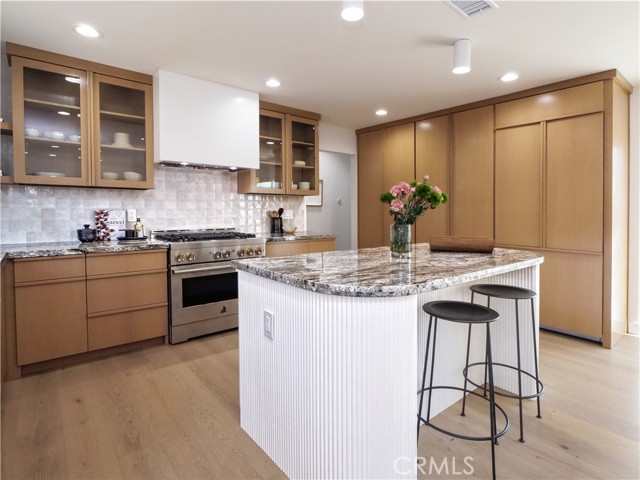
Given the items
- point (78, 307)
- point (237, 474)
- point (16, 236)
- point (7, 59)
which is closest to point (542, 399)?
point (237, 474)

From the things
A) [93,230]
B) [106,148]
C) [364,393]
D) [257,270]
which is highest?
[106,148]

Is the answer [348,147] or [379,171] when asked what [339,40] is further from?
[348,147]

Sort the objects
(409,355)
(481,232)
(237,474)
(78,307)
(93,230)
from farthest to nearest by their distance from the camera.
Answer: (481,232), (93,230), (78,307), (237,474), (409,355)

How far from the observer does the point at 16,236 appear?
288cm

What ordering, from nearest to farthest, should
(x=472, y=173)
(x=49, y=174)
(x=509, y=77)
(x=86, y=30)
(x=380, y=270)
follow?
1. (x=380, y=270)
2. (x=86, y=30)
3. (x=49, y=174)
4. (x=509, y=77)
5. (x=472, y=173)

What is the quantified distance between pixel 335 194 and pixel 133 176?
3.58 metres

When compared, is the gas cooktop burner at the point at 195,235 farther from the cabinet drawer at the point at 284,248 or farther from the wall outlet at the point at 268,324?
the wall outlet at the point at 268,324

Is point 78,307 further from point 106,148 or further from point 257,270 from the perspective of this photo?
point 257,270

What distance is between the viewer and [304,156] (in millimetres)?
4480

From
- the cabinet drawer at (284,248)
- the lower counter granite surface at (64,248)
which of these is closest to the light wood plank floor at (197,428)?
the lower counter granite surface at (64,248)

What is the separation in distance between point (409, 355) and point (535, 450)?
1061 mm

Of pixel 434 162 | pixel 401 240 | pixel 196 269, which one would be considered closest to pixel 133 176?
pixel 196 269

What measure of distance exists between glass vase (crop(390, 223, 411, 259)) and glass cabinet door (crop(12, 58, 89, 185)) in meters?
2.49

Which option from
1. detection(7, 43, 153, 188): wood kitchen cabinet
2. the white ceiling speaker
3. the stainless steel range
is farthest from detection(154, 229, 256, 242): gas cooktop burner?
the white ceiling speaker
